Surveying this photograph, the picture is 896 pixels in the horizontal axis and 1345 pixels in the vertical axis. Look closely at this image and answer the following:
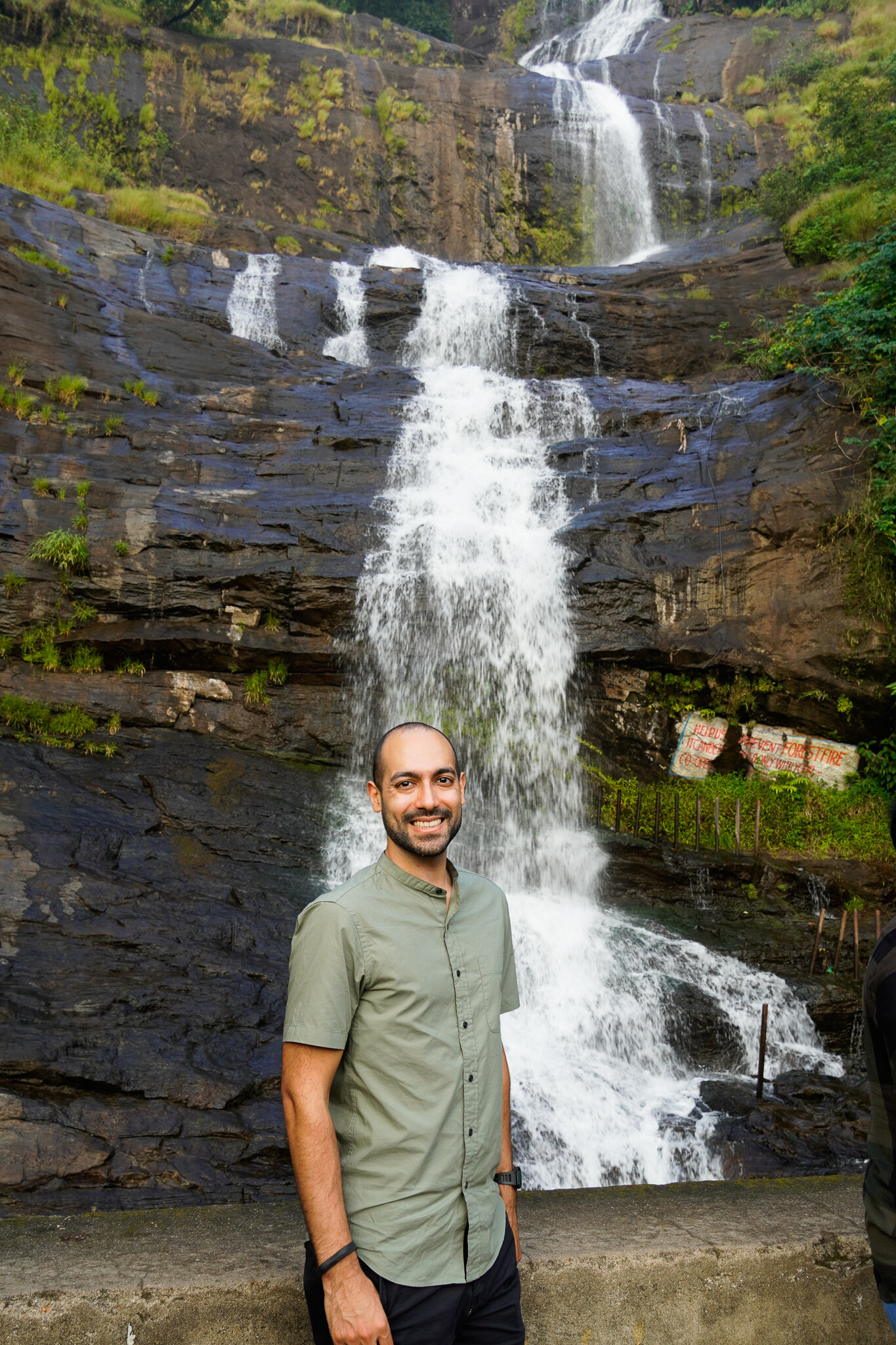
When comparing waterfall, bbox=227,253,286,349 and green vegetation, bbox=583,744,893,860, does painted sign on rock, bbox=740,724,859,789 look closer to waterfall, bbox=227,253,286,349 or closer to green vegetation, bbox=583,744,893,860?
green vegetation, bbox=583,744,893,860

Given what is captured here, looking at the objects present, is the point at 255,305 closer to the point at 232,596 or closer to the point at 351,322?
the point at 351,322

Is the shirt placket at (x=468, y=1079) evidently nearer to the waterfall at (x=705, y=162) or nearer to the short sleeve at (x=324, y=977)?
the short sleeve at (x=324, y=977)

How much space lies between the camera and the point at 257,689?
374 inches

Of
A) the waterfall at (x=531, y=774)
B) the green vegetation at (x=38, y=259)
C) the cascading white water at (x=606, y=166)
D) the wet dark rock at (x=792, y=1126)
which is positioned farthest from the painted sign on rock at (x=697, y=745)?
the cascading white water at (x=606, y=166)

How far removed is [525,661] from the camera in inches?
385

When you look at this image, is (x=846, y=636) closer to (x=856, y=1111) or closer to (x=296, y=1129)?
(x=856, y=1111)

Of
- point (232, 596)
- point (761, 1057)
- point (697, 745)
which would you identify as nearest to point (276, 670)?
point (232, 596)

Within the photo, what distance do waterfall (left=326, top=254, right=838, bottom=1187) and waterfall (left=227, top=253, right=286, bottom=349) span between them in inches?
141

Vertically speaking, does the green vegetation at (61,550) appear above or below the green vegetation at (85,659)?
above

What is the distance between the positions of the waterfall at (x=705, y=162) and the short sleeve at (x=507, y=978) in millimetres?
27578

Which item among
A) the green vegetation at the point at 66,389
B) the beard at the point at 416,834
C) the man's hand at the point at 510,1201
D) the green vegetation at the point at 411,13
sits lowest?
the man's hand at the point at 510,1201

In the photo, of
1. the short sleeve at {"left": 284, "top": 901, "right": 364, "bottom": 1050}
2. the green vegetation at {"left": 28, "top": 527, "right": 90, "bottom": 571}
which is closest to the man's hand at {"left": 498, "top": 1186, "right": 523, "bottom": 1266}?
the short sleeve at {"left": 284, "top": 901, "right": 364, "bottom": 1050}

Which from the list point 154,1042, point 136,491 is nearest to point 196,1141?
point 154,1042

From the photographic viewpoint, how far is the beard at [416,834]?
212 centimetres
